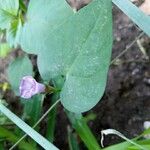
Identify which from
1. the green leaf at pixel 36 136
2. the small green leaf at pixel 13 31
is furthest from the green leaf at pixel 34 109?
the green leaf at pixel 36 136

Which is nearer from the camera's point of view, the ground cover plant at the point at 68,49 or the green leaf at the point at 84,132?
the ground cover plant at the point at 68,49

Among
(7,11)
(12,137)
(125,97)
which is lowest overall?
(125,97)

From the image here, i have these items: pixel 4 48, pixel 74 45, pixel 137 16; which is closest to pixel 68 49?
pixel 74 45

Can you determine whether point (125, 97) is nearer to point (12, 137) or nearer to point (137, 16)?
point (12, 137)

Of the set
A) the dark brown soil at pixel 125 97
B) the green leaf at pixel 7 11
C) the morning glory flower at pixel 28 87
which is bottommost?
the dark brown soil at pixel 125 97

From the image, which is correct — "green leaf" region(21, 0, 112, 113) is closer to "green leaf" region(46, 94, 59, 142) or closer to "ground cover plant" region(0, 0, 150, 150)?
"ground cover plant" region(0, 0, 150, 150)

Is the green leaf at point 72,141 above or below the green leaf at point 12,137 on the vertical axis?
below

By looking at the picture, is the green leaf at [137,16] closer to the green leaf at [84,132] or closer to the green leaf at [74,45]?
the green leaf at [74,45]

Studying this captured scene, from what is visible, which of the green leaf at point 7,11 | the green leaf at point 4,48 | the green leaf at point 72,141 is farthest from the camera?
the green leaf at point 4,48
